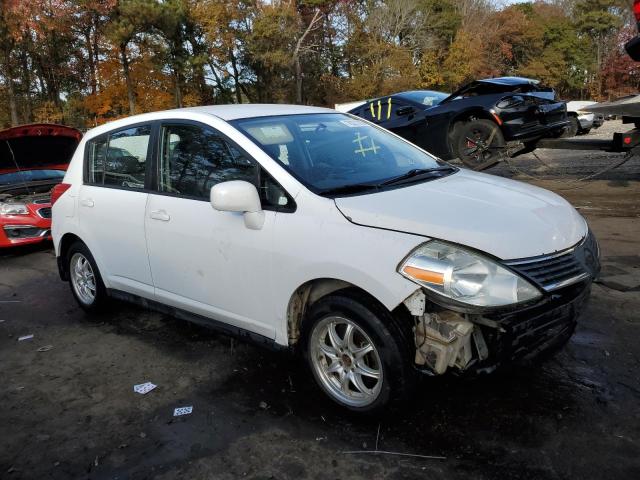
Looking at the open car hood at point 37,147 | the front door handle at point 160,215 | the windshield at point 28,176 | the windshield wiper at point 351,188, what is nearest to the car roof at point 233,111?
the front door handle at point 160,215

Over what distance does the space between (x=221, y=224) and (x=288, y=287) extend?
0.63 metres

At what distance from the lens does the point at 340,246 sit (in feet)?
8.93

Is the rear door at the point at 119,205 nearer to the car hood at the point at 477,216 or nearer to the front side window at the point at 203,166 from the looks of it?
the front side window at the point at 203,166

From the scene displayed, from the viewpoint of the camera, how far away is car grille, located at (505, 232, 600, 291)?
8.24ft

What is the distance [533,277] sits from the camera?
8.22ft

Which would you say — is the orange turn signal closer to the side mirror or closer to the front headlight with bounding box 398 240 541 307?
the front headlight with bounding box 398 240 541 307

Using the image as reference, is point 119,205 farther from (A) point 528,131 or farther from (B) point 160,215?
(A) point 528,131

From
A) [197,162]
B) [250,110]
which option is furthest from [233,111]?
[197,162]

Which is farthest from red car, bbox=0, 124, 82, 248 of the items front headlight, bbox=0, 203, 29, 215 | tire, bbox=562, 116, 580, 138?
tire, bbox=562, 116, 580, 138

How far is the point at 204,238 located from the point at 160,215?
0.51m

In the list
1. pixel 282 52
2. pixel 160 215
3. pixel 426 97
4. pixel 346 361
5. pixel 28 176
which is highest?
pixel 282 52

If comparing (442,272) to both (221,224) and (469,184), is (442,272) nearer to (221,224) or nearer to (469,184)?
(469,184)

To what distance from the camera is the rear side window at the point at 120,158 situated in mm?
3992

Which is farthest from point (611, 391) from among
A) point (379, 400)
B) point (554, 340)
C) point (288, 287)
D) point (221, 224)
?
point (221, 224)
